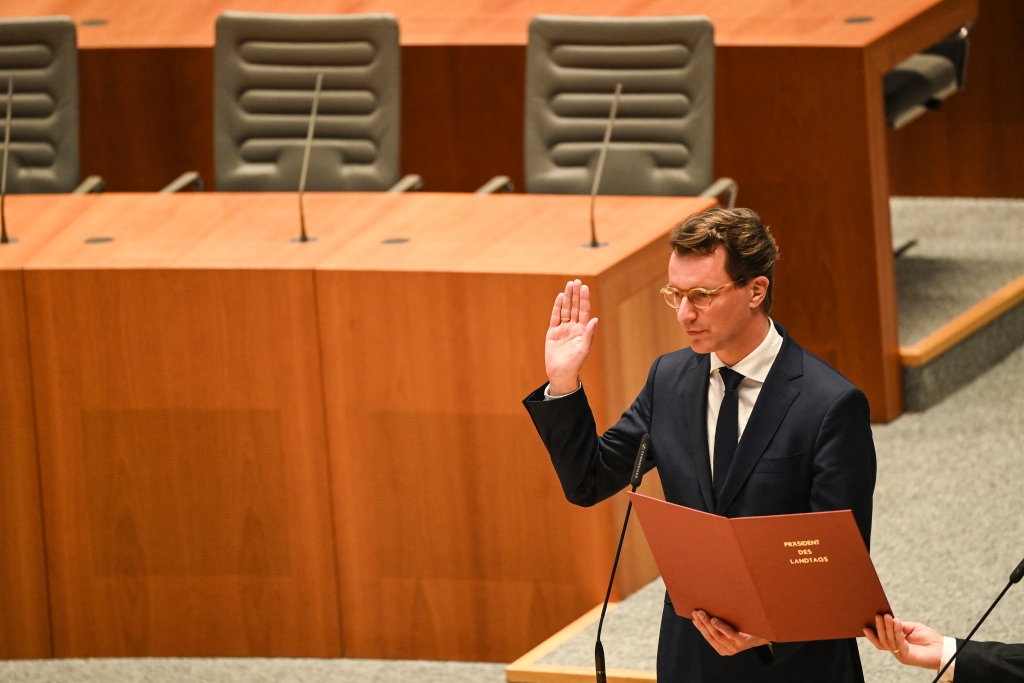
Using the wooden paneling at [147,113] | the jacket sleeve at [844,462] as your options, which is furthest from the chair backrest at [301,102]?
the jacket sleeve at [844,462]

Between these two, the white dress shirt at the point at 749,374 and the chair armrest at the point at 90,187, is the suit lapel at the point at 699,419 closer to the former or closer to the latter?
the white dress shirt at the point at 749,374

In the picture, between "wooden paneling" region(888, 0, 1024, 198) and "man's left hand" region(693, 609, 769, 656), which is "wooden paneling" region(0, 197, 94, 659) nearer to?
"man's left hand" region(693, 609, 769, 656)

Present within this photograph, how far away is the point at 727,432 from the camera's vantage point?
176 centimetres

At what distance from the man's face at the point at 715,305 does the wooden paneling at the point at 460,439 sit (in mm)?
1058

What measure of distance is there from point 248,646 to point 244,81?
148 cm

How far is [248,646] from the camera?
3092 mm

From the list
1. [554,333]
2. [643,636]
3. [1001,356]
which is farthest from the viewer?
[1001,356]

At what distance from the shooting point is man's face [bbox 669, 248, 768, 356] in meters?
1.71

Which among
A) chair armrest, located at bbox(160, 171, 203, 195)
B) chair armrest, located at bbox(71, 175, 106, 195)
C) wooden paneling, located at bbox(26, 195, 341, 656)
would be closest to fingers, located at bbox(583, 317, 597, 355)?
wooden paneling, located at bbox(26, 195, 341, 656)

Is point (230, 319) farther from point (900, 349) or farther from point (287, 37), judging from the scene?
point (900, 349)

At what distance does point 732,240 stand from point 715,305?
8cm

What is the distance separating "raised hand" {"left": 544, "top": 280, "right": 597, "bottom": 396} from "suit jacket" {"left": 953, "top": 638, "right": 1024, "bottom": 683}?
53 cm

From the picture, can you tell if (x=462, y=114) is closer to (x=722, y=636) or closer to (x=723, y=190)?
(x=723, y=190)

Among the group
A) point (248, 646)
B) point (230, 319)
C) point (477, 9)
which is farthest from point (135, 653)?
point (477, 9)
